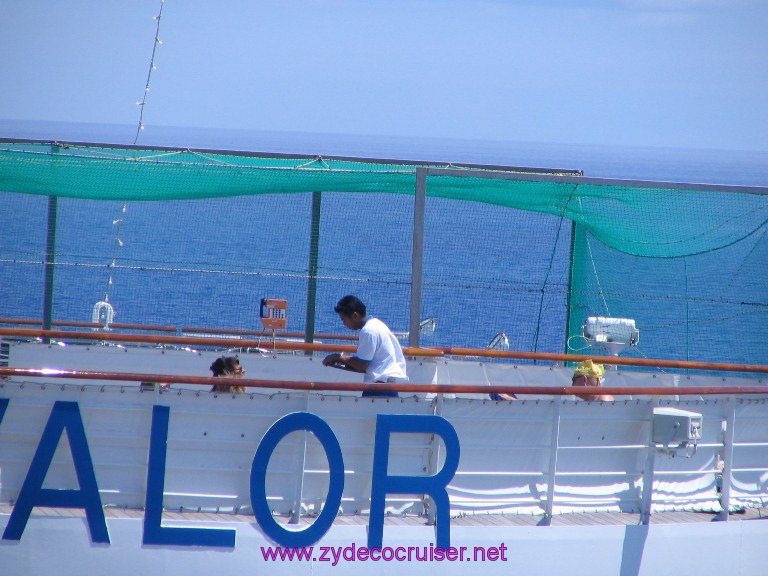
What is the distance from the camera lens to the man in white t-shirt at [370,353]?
6293 millimetres

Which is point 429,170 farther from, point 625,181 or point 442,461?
point 442,461

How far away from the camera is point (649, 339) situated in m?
10.1

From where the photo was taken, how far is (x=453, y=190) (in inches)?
345

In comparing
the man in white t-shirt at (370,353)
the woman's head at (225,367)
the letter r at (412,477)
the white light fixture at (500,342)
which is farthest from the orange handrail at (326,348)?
the letter r at (412,477)

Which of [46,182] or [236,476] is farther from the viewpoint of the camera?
[46,182]

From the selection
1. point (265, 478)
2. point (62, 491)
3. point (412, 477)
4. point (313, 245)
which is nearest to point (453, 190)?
point (313, 245)

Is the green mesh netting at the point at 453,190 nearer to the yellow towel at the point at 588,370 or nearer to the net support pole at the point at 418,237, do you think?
the net support pole at the point at 418,237

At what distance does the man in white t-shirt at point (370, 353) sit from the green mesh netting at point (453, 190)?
7.36 ft

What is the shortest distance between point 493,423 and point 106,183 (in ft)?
15.9

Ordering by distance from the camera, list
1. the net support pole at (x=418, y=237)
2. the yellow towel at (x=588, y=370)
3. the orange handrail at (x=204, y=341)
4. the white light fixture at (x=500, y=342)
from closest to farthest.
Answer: the net support pole at (x=418, y=237) → the yellow towel at (x=588, y=370) → the orange handrail at (x=204, y=341) → the white light fixture at (x=500, y=342)

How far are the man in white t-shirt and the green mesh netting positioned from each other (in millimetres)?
2242

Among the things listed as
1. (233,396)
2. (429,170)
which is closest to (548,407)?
(233,396)

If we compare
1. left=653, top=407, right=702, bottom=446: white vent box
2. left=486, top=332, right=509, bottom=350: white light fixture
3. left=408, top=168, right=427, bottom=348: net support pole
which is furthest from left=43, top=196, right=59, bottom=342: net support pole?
left=653, top=407, right=702, bottom=446: white vent box

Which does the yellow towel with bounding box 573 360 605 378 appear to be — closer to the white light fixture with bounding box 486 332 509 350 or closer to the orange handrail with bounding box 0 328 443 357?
the white light fixture with bounding box 486 332 509 350
